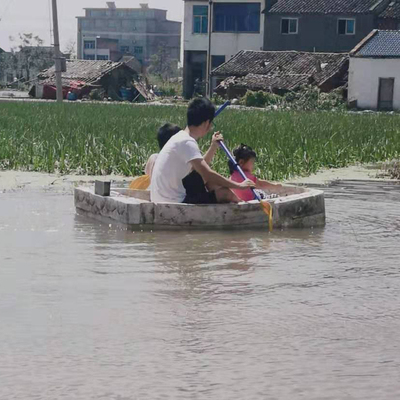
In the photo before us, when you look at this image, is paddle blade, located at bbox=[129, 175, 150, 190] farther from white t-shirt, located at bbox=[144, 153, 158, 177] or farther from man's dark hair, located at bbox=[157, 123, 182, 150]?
man's dark hair, located at bbox=[157, 123, 182, 150]

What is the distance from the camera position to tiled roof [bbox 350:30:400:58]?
49597 millimetres

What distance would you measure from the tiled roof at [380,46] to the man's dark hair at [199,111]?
1598 inches

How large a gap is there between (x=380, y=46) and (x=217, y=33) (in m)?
13.1

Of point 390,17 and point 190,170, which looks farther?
point 390,17

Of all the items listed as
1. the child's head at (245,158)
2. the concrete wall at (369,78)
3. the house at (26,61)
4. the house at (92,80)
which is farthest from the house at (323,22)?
the child's head at (245,158)

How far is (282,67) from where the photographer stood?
5472 centimetres

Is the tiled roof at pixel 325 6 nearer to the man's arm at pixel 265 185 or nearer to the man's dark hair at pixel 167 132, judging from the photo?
the man's arm at pixel 265 185

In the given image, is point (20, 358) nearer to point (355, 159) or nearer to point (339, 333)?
point (339, 333)

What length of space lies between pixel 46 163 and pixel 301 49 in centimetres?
4361

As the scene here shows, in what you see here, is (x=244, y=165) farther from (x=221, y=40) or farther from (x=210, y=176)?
(x=221, y=40)

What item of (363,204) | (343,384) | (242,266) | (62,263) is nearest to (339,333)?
(343,384)

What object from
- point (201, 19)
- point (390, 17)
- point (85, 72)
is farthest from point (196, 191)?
point (85, 72)

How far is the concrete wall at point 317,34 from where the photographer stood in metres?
56.4

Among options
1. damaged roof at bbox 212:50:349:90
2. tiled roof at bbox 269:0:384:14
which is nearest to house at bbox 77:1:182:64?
tiled roof at bbox 269:0:384:14
